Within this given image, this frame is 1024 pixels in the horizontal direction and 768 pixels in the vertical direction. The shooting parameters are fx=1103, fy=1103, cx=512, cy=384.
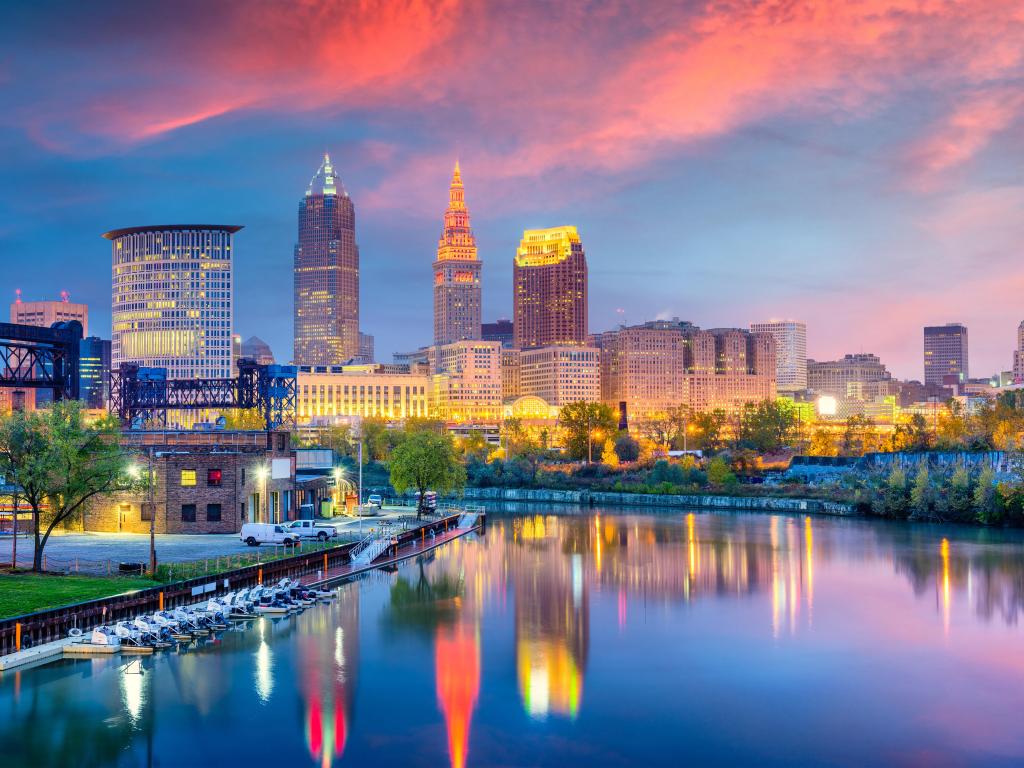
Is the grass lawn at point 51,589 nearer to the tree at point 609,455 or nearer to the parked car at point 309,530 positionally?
the parked car at point 309,530

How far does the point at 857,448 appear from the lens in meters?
187

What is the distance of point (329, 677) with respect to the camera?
127 ft

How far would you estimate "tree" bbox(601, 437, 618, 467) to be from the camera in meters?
158

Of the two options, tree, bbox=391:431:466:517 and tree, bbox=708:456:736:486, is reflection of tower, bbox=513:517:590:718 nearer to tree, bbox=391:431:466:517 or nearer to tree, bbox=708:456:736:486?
tree, bbox=391:431:466:517

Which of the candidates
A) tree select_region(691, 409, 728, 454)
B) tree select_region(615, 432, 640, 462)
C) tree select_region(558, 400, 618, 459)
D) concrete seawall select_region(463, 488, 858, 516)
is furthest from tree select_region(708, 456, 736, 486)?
tree select_region(691, 409, 728, 454)

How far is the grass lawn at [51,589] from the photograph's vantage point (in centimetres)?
4219

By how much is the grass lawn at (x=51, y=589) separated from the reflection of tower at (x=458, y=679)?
13359 millimetres

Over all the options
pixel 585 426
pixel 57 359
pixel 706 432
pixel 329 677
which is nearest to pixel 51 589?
pixel 329 677

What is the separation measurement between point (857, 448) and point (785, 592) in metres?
136

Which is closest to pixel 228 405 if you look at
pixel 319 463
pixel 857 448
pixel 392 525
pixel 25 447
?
pixel 319 463

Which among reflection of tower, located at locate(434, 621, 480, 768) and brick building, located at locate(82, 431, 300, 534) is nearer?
reflection of tower, located at locate(434, 621, 480, 768)

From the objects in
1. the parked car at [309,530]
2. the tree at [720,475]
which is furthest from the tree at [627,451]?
the parked car at [309,530]

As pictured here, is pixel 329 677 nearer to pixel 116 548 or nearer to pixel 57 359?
pixel 116 548

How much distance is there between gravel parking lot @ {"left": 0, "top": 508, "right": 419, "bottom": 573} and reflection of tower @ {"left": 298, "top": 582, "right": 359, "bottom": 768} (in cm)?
1090
